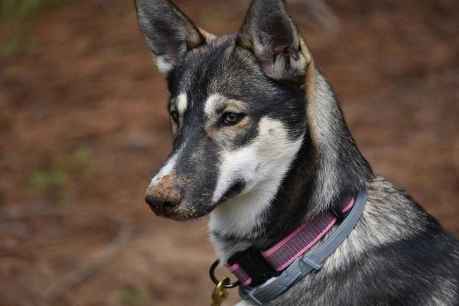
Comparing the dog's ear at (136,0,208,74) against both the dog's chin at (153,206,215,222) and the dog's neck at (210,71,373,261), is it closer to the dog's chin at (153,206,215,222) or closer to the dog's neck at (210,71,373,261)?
the dog's neck at (210,71,373,261)

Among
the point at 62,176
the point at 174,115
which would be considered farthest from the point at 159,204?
the point at 62,176

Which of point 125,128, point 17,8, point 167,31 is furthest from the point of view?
point 17,8

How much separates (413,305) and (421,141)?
3.90m

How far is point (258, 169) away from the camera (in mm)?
3229

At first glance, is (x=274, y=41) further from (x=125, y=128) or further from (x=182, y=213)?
(x=125, y=128)

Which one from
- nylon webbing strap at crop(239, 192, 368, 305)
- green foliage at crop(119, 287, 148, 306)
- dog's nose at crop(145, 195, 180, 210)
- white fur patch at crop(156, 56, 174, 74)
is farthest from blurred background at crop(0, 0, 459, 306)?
dog's nose at crop(145, 195, 180, 210)

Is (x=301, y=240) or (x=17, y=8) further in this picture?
(x=17, y=8)

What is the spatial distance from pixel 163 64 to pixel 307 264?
1098 mm

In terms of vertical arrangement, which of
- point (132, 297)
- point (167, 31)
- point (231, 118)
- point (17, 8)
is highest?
point (167, 31)

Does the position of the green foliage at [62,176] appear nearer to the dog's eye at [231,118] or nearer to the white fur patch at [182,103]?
the white fur patch at [182,103]

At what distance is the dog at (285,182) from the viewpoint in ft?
10.3

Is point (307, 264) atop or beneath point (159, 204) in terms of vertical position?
beneath

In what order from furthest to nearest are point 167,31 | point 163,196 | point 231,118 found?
point 167,31 → point 231,118 → point 163,196

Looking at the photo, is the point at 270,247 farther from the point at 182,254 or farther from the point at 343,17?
the point at 343,17
